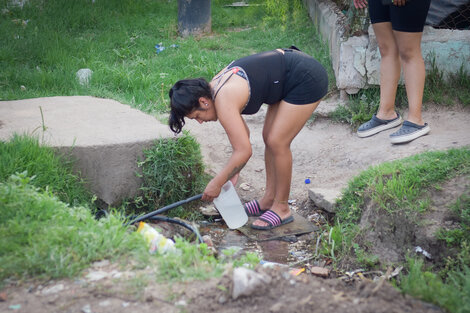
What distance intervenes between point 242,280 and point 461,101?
3505mm

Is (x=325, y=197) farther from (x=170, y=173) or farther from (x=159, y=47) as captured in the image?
(x=159, y=47)

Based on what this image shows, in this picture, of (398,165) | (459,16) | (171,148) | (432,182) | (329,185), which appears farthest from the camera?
(459,16)

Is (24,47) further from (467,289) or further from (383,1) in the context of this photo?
(467,289)

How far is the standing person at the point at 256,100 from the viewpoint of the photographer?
3.10m

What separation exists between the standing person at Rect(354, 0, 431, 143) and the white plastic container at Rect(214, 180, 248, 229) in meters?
1.43

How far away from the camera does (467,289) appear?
226cm

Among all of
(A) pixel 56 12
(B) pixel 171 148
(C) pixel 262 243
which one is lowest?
(C) pixel 262 243

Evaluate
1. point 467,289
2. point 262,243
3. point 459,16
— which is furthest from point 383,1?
point 467,289

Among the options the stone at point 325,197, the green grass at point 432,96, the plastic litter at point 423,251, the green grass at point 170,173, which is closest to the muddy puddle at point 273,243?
the stone at point 325,197

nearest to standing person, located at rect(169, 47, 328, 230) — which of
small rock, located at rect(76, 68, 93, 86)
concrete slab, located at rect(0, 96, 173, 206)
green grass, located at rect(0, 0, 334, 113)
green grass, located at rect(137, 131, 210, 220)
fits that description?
green grass, located at rect(137, 131, 210, 220)

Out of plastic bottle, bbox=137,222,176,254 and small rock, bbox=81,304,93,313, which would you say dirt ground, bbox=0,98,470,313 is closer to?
small rock, bbox=81,304,93,313

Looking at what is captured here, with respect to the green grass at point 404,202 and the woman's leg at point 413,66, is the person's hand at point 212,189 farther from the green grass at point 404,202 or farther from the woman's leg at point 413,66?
the woman's leg at point 413,66

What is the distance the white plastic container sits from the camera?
11.5ft

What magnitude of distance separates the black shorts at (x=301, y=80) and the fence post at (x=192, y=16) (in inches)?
163
